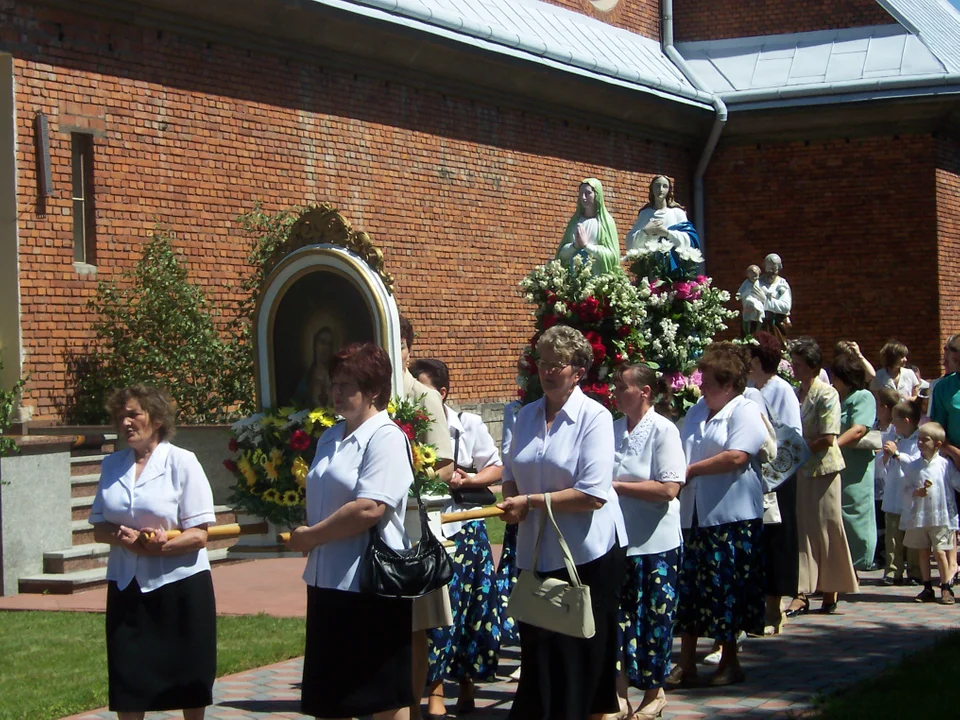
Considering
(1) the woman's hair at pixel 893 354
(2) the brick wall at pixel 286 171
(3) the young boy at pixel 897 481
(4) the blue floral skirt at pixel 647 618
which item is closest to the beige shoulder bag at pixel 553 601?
(4) the blue floral skirt at pixel 647 618

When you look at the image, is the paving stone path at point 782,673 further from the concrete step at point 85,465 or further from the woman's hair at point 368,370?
the concrete step at point 85,465

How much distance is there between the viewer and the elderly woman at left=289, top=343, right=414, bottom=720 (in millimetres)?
5340

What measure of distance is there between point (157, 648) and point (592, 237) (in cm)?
547

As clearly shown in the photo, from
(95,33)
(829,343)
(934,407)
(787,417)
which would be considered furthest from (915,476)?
(829,343)

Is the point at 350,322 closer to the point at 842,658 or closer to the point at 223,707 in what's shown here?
the point at 223,707

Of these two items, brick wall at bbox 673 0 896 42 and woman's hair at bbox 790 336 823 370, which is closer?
woman's hair at bbox 790 336 823 370

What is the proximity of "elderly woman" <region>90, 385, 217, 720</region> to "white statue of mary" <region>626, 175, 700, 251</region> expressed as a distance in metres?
4.76

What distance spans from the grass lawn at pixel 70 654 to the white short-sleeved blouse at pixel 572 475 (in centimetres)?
291

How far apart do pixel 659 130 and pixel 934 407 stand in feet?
45.9

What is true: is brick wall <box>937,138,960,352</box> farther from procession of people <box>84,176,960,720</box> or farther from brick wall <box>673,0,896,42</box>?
procession of people <box>84,176,960,720</box>

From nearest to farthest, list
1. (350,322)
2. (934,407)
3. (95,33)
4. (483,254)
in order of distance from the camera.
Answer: (350,322) → (934,407) → (95,33) → (483,254)

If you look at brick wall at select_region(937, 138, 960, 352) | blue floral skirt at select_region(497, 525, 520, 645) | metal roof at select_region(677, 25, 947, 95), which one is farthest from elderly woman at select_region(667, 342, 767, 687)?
metal roof at select_region(677, 25, 947, 95)

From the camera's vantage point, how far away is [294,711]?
7.16 meters

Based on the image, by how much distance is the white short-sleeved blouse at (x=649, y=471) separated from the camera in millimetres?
6891
